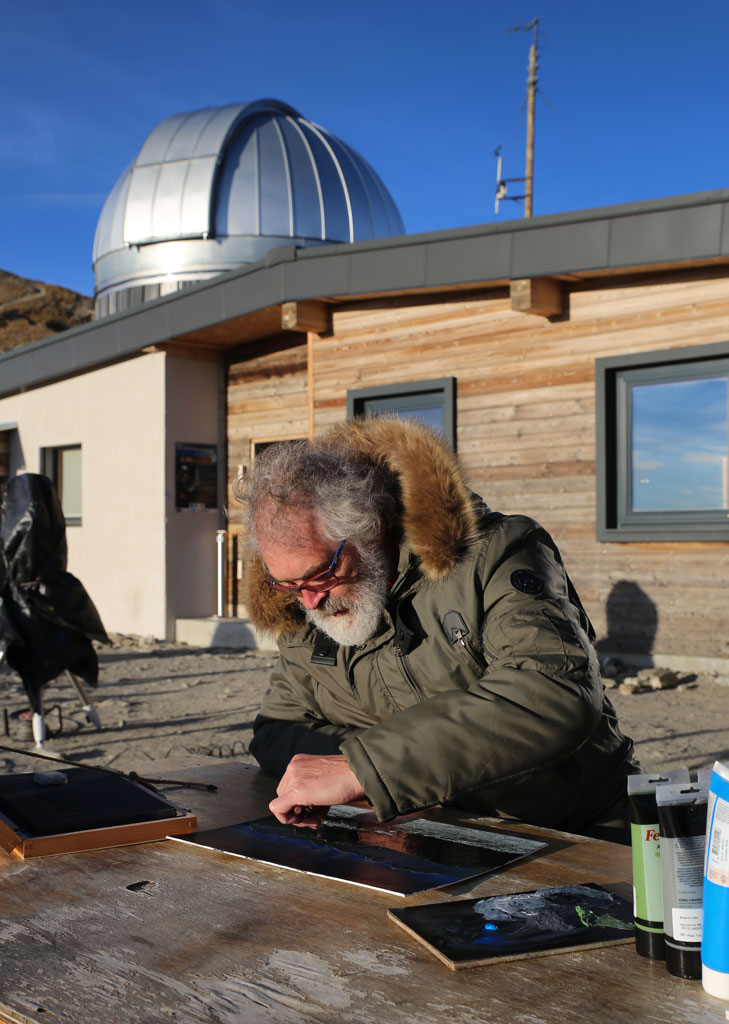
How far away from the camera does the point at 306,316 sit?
10062 mm

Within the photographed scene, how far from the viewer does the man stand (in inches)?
76.0

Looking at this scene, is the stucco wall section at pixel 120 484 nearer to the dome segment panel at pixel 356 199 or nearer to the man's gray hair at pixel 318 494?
the dome segment panel at pixel 356 199

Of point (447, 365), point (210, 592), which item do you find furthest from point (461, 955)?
point (210, 592)

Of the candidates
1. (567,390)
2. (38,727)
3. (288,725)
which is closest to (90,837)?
(288,725)

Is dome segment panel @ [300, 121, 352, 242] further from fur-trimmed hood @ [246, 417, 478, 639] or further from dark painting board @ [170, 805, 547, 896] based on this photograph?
dark painting board @ [170, 805, 547, 896]

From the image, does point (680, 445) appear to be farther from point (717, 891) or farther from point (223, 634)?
point (717, 891)

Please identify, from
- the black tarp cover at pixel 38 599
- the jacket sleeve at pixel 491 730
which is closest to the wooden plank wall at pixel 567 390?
the black tarp cover at pixel 38 599

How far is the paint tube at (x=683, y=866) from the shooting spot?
1.24 m

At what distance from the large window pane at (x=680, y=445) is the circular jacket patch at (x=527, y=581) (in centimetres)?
628

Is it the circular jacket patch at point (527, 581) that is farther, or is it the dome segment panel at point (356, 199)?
the dome segment panel at point (356, 199)

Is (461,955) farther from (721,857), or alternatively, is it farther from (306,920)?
(721,857)

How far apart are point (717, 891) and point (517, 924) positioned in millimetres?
358

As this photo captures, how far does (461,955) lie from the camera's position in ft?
4.34

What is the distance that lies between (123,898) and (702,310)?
7231mm
